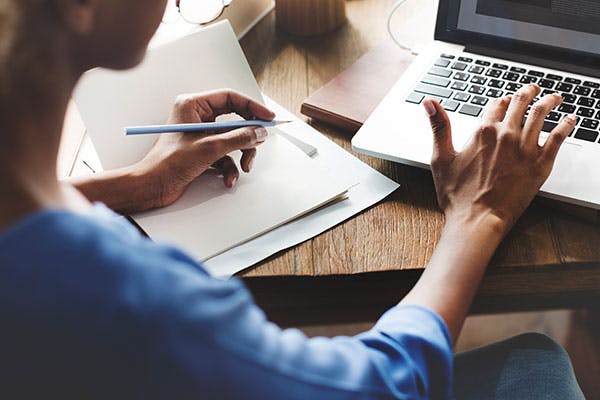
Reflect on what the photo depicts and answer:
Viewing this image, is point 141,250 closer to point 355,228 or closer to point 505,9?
point 355,228

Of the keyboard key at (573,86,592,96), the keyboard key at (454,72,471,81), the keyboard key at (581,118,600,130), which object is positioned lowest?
the keyboard key at (581,118,600,130)

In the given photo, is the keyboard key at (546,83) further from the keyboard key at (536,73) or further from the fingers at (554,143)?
the fingers at (554,143)

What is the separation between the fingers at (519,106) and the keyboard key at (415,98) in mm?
130

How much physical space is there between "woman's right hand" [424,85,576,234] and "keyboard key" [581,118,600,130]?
0.15 ft

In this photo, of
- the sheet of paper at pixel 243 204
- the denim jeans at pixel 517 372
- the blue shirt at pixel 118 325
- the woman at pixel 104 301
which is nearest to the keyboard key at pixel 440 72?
the sheet of paper at pixel 243 204

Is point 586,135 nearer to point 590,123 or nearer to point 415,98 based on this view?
point 590,123

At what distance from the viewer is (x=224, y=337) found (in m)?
0.47

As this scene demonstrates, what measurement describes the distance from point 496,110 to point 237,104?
1.06 ft

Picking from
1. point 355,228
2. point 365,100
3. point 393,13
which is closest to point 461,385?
point 355,228

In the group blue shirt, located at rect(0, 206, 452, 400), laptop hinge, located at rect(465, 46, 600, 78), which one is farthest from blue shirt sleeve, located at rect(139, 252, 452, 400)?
laptop hinge, located at rect(465, 46, 600, 78)

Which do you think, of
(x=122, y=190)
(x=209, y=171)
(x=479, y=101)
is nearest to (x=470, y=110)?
(x=479, y=101)

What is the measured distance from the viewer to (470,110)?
939mm

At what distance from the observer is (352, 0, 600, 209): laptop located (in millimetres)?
898

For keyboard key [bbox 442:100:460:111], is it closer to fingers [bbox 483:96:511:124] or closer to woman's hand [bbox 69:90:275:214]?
fingers [bbox 483:96:511:124]
